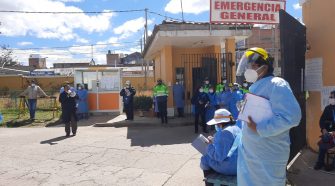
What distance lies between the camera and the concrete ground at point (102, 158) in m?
7.53

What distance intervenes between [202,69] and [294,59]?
10.5m

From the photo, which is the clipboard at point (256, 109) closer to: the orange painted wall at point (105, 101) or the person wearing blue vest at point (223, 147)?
the person wearing blue vest at point (223, 147)

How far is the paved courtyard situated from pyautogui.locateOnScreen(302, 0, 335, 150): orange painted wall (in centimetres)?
245

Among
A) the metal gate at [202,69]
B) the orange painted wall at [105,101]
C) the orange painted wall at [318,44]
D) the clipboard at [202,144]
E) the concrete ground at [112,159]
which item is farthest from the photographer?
the orange painted wall at [105,101]

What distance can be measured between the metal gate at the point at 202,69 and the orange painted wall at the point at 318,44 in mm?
7669

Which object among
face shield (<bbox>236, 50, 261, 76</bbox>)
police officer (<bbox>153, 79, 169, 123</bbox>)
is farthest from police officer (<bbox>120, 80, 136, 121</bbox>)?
face shield (<bbox>236, 50, 261, 76</bbox>)

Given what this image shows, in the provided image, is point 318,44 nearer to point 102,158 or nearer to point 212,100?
point 102,158

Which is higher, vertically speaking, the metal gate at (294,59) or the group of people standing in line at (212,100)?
the metal gate at (294,59)

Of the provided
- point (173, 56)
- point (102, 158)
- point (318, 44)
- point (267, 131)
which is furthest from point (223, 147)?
point (173, 56)

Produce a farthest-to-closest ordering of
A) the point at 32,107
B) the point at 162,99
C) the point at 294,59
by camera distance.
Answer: the point at 32,107 < the point at 162,99 < the point at 294,59

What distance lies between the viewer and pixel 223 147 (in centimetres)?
448

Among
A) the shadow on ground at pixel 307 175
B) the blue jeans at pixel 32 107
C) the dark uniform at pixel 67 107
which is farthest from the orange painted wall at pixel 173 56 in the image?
the shadow on ground at pixel 307 175

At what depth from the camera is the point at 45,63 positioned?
92.9 meters

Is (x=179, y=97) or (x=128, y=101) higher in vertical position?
(x=179, y=97)
